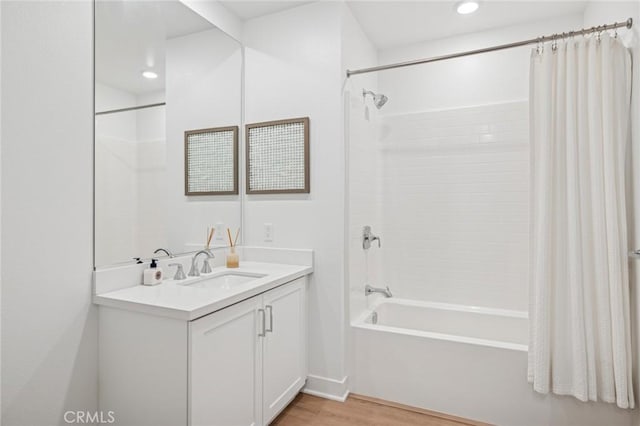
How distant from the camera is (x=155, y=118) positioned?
1.95m

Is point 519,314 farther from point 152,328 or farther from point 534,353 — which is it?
point 152,328

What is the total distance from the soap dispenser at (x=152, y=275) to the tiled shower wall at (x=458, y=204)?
190 centimetres

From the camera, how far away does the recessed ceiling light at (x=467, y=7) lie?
2.32 metres

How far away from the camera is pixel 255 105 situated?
250 cm

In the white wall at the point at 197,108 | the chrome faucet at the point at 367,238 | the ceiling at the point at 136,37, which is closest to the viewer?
the ceiling at the point at 136,37

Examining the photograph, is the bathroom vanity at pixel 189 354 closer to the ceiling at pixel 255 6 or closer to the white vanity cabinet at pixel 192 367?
the white vanity cabinet at pixel 192 367

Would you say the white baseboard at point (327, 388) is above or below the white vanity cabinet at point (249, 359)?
below

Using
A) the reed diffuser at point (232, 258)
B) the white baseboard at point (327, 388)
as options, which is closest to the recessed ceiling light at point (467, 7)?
the reed diffuser at point (232, 258)

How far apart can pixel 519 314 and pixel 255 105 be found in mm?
2500

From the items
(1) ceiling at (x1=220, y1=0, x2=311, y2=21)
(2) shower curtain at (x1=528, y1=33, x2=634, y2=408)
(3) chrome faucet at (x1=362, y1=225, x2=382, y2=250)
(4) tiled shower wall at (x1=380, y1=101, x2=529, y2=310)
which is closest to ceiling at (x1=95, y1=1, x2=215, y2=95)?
(1) ceiling at (x1=220, y1=0, x2=311, y2=21)

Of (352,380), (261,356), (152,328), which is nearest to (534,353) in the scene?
(352,380)

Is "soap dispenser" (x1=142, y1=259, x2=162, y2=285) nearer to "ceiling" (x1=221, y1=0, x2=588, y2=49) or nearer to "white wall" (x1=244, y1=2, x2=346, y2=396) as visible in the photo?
"white wall" (x1=244, y1=2, x2=346, y2=396)

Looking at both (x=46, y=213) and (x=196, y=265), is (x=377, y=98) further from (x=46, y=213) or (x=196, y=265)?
(x=46, y=213)

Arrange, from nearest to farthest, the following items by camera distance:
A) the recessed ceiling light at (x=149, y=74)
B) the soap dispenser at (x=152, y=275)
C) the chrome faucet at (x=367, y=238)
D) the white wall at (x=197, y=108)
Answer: the soap dispenser at (x=152, y=275)
the recessed ceiling light at (x=149, y=74)
the white wall at (x=197, y=108)
the chrome faucet at (x=367, y=238)
